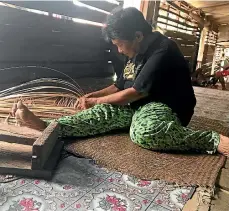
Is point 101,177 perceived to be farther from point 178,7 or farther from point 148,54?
point 178,7

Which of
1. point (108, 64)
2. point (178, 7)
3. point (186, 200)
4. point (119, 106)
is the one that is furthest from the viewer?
point (178, 7)

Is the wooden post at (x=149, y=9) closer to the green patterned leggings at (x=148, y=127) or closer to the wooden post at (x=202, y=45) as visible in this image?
the green patterned leggings at (x=148, y=127)

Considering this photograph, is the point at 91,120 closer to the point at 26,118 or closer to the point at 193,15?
the point at 26,118

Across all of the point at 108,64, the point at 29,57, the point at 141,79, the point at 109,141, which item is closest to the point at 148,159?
the point at 109,141

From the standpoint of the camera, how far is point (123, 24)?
1.21 m

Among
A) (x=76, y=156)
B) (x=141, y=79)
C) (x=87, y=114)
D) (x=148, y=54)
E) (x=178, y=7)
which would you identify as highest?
(x=178, y=7)

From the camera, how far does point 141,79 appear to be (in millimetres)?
1216

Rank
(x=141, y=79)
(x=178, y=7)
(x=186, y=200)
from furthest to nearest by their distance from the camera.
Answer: (x=178, y=7) → (x=141, y=79) → (x=186, y=200)

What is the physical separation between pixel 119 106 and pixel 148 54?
333 millimetres

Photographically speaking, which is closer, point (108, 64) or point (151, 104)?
point (151, 104)

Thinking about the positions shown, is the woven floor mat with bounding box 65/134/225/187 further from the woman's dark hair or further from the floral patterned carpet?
the woman's dark hair

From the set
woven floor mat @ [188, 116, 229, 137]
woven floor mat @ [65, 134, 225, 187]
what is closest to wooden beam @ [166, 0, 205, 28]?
woven floor mat @ [188, 116, 229, 137]

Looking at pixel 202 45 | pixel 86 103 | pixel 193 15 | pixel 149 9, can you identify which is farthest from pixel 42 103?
pixel 202 45

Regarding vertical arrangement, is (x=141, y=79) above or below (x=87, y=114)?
above
